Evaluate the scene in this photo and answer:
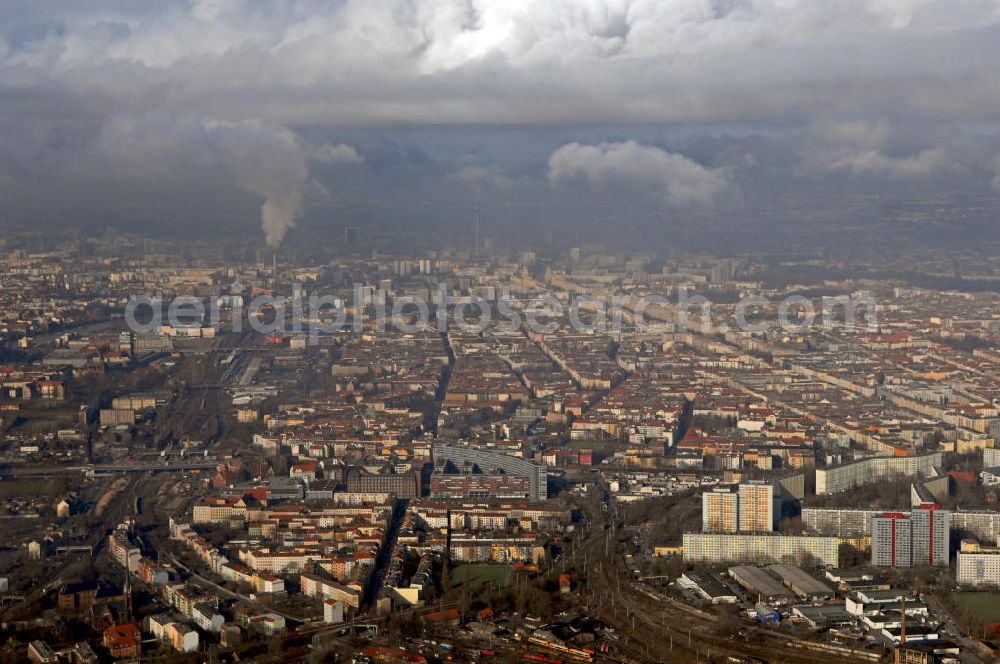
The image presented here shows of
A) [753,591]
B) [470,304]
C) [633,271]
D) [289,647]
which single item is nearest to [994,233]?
[633,271]

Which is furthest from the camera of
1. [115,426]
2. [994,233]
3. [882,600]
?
[994,233]

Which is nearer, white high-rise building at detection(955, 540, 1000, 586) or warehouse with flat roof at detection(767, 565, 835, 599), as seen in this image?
warehouse with flat roof at detection(767, 565, 835, 599)

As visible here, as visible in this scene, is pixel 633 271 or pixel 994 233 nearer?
pixel 633 271

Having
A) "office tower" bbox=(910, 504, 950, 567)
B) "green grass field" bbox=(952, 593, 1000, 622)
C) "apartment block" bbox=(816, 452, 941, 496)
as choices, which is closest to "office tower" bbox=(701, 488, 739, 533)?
"office tower" bbox=(910, 504, 950, 567)

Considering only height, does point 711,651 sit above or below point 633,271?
below

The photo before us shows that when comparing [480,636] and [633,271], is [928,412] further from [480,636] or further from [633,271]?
[633,271]

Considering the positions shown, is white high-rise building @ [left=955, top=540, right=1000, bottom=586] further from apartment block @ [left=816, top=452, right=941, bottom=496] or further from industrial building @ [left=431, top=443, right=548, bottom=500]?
industrial building @ [left=431, top=443, right=548, bottom=500]

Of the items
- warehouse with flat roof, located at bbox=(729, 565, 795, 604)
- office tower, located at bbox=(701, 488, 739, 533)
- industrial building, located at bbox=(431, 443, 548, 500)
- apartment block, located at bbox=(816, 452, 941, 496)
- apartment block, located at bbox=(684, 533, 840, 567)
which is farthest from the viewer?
industrial building, located at bbox=(431, 443, 548, 500)
